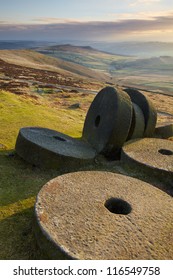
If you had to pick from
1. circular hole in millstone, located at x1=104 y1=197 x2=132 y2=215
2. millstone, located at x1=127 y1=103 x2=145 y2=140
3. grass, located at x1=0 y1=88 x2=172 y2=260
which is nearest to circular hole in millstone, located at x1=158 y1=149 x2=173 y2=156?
millstone, located at x1=127 y1=103 x2=145 y2=140

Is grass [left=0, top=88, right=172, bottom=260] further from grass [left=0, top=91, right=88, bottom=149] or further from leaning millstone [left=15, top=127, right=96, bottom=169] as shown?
leaning millstone [left=15, top=127, right=96, bottom=169]

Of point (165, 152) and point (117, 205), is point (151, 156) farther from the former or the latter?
point (117, 205)

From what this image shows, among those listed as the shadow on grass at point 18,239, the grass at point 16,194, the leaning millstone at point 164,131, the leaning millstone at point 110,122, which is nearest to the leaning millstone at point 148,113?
the leaning millstone at point 164,131

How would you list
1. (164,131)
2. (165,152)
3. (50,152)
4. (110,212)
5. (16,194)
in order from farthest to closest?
1. (164,131)
2. (165,152)
3. (50,152)
4. (16,194)
5. (110,212)

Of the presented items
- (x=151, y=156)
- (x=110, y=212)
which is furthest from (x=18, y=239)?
(x=151, y=156)

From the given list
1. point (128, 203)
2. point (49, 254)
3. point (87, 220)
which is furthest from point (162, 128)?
point (49, 254)

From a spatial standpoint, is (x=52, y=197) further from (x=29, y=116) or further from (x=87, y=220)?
(x=29, y=116)

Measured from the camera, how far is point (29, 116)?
67.6ft

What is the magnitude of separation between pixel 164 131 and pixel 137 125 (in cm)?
366

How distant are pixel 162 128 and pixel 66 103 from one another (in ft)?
57.8

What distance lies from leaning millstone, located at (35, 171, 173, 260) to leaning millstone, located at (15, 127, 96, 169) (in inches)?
85.9

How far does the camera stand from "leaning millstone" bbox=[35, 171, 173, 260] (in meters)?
6.65

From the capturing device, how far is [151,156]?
12977mm

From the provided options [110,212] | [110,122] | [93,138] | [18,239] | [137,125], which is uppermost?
[110,122]
